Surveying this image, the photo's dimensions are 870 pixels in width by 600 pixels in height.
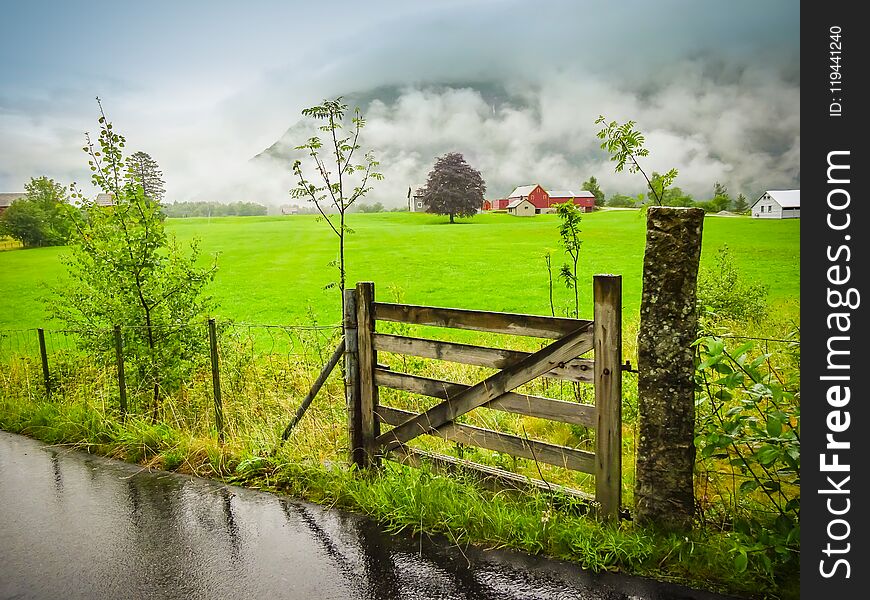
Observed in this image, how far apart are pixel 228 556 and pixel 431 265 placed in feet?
85.0

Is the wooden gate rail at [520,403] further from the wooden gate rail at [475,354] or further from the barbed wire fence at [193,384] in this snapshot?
the barbed wire fence at [193,384]

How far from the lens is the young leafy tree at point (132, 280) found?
762cm

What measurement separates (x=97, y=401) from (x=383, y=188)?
114973 millimetres

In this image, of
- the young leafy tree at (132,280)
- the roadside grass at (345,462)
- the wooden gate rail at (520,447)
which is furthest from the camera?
the young leafy tree at (132,280)

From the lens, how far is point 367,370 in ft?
17.8

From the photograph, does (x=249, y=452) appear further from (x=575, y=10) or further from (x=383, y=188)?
(x=575, y=10)

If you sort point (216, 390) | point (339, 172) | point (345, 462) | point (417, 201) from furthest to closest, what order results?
1. point (417, 201)
2. point (339, 172)
3. point (216, 390)
4. point (345, 462)

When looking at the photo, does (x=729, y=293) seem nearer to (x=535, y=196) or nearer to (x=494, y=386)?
(x=494, y=386)

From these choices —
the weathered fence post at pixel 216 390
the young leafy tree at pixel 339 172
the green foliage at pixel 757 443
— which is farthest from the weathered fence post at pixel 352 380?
the green foliage at pixel 757 443

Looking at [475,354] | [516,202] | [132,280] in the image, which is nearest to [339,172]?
[132,280]

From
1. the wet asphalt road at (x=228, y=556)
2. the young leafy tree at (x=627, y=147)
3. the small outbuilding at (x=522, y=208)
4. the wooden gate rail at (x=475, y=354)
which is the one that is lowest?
the wet asphalt road at (x=228, y=556)

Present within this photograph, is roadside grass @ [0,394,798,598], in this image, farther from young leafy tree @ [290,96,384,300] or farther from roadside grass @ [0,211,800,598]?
young leafy tree @ [290,96,384,300]

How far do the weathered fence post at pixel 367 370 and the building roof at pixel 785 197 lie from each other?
3354cm
